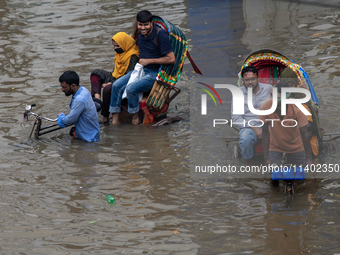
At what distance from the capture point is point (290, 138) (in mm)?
4754

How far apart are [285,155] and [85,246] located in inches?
99.4

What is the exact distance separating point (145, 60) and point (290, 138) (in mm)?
2944

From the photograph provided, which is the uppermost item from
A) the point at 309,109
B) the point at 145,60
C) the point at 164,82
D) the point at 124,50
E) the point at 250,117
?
the point at 124,50

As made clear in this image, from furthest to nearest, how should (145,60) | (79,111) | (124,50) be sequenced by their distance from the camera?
(124,50) → (145,60) → (79,111)

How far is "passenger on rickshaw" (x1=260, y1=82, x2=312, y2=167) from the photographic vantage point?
187 inches

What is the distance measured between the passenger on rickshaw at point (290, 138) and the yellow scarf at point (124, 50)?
3.03 m

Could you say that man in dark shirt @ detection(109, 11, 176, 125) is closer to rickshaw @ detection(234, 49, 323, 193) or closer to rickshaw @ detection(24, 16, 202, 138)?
rickshaw @ detection(24, 16, 202, 138)

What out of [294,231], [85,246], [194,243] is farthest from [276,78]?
[85,246]

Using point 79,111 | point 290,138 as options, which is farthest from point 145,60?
point 290,138

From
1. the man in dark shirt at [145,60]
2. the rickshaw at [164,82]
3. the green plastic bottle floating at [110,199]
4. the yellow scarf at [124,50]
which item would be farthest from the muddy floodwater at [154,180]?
the yellow scarf at [124,50]

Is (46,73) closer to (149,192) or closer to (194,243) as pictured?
(149,192)

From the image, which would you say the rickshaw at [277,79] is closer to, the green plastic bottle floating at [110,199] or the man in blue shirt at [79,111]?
the green plastic bottle floating at [110,199]

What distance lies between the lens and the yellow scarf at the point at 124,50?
7.01 meters

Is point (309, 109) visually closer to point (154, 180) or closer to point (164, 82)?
point (154, 180)
